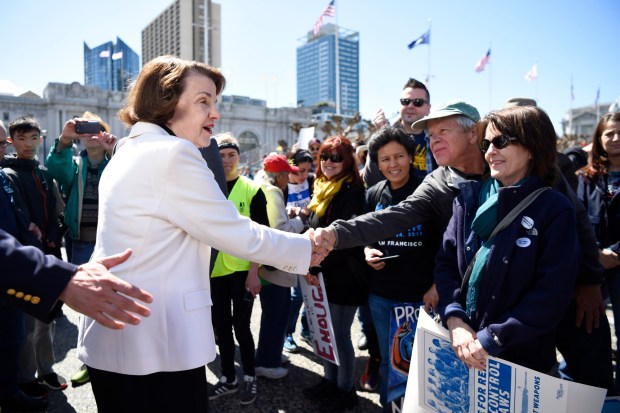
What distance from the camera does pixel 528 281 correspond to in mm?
1868

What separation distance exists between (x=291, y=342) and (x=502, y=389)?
3.20 meters

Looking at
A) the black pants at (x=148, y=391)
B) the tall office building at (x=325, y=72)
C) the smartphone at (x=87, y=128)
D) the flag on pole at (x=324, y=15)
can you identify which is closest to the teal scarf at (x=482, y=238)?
the black pants at (x=148, y=391)

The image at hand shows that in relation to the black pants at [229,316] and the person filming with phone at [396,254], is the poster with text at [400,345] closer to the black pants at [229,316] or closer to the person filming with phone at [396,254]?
the person filming with phone at [396,254]

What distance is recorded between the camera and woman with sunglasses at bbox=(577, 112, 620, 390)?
10.1 ft

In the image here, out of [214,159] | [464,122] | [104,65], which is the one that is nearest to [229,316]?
[214,159]

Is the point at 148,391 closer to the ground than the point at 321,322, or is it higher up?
higher up

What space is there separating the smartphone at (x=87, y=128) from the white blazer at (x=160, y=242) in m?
2.81

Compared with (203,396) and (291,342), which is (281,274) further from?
(203,396)

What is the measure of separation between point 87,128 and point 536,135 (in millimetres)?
3998

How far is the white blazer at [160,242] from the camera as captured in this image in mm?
1670

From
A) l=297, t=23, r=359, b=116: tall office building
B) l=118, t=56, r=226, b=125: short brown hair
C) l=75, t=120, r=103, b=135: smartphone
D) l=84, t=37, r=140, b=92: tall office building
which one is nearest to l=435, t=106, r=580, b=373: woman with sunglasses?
l=118, t=56, r=226, b=125: short brown hair

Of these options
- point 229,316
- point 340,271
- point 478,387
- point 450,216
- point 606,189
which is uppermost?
point 606,189

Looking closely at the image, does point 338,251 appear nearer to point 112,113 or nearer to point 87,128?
point 87,128

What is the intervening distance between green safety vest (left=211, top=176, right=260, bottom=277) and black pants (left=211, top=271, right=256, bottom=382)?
2.6 inches
